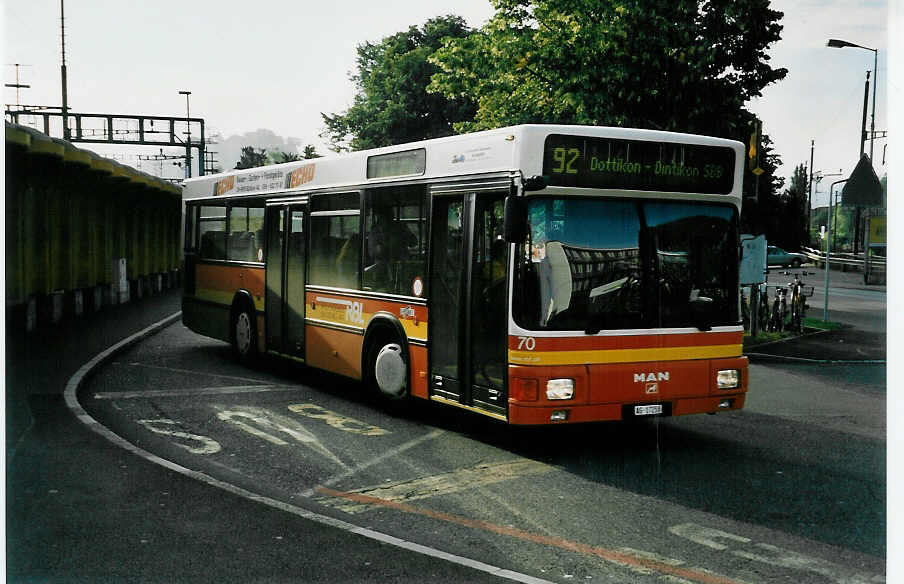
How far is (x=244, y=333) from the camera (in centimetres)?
1458

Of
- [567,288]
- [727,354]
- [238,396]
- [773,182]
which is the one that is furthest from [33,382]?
[773,182]

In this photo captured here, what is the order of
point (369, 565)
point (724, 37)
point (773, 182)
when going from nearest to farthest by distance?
point (369, 565) → point (724, 37) → point (773, 182)

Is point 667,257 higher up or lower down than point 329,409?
higher up

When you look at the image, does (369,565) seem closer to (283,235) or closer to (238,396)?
(238,396)

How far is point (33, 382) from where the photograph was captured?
12.7 meters

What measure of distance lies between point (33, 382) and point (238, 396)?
108 inches

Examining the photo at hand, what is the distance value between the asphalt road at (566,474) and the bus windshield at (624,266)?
1.25m

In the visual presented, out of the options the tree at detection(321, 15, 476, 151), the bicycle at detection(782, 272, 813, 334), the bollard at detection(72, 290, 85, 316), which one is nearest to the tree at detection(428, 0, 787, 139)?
the tree at detection(321, 15, 476, 151)

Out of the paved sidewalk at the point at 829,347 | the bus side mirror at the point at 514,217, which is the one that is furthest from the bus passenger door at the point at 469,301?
the paved sidewalk at the point at 829,347

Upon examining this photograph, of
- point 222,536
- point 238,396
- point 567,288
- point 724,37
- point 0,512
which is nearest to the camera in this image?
point 0,512

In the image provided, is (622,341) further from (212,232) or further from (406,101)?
(406,101)

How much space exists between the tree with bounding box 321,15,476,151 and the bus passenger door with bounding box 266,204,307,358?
8.40 meters
